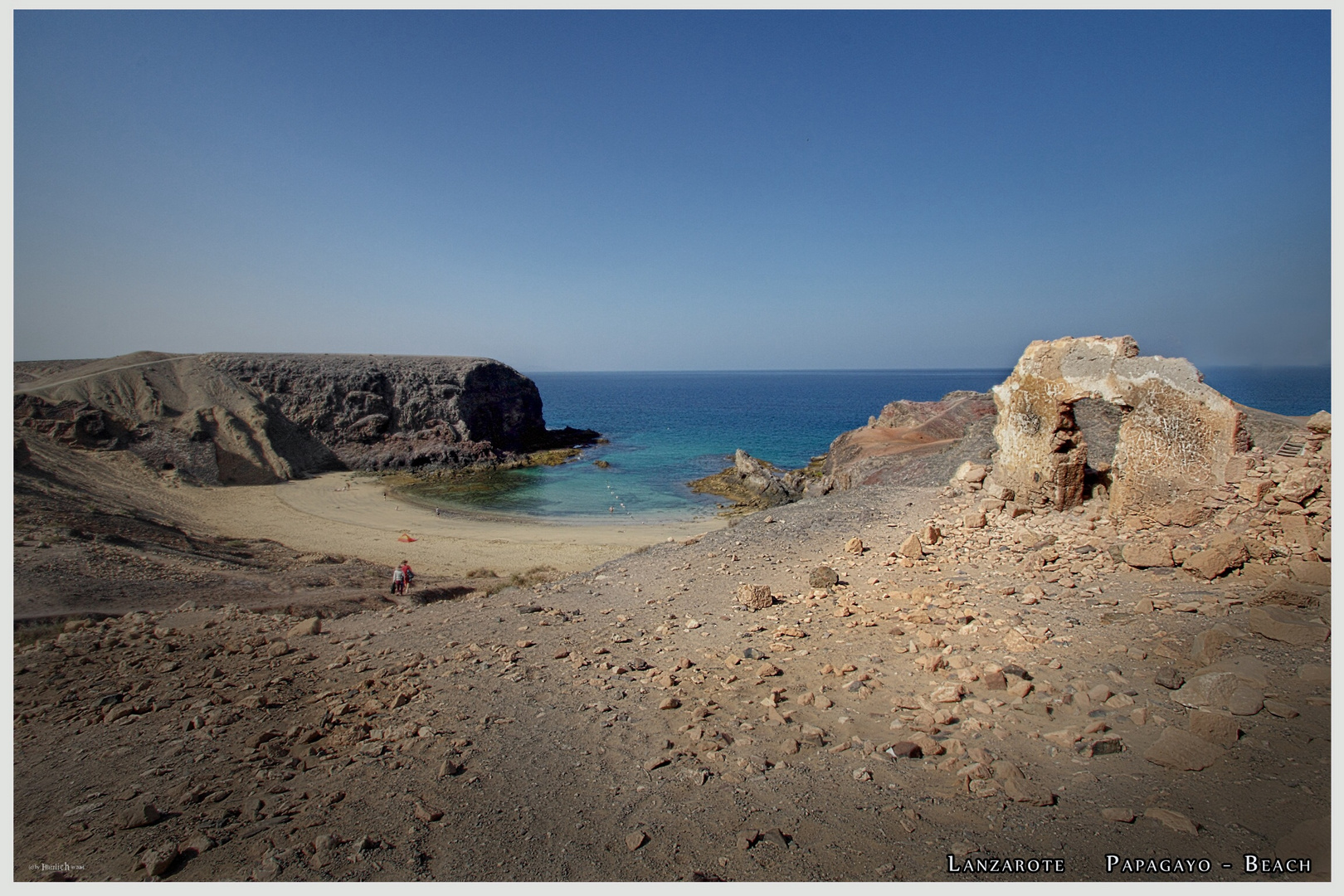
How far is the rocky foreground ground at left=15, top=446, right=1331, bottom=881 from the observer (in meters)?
3.93

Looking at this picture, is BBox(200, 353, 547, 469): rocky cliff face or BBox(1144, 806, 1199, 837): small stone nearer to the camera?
BBox(1144, 806, 1199, 837): small stone

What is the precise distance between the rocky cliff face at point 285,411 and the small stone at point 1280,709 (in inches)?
1571

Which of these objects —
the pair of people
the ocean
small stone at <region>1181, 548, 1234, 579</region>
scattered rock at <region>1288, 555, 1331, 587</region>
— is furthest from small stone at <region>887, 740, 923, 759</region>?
the pair of people

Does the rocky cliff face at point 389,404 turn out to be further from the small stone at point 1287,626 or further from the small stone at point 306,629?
the small stone at point 1287,626

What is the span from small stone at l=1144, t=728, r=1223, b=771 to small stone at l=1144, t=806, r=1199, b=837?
2.12 feet

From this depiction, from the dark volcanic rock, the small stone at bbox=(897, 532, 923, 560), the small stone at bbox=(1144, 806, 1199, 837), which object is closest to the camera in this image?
the small stone at bbox=(1144, 806, 1199, 837)

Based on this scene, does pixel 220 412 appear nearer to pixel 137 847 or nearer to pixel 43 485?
pixel 43 485

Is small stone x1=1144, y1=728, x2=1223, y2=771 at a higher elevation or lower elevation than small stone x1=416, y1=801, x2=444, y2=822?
higher

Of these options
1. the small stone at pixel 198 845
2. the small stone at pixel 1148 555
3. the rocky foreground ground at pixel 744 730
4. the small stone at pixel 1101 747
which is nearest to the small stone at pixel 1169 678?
the rocky foreground ground at pixel 744 730

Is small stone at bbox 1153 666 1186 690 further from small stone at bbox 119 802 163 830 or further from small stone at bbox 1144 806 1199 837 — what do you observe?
small stone at bbox 119 802 163 830

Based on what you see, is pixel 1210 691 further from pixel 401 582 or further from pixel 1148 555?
pixel 401 582

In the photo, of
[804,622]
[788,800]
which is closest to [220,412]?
[804,622]

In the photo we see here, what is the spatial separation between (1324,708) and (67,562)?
18.0 m

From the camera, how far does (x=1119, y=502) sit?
10438 millimetres
